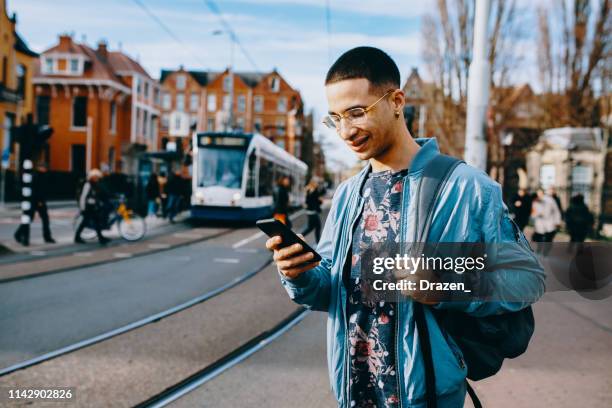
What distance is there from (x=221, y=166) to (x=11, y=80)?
57.9ft

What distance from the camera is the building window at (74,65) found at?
40781 mm

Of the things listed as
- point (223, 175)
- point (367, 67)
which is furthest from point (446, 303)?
point (223, 175)

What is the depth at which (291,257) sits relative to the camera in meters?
1.65

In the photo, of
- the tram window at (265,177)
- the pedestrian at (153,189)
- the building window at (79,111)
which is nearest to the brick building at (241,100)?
the building window at (79,111)

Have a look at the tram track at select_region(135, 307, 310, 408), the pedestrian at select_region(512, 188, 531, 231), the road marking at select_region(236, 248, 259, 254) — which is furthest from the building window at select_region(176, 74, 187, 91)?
the tram track at select_region(135, 307, 310, 408)

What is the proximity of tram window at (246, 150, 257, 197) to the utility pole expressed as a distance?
9862 millimetres

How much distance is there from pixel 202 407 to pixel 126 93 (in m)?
44.3

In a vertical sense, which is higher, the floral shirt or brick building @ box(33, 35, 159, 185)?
brick building @ box(33, 35, 159, 185)

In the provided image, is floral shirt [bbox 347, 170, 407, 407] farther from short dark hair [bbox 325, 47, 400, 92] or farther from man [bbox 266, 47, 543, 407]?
short dark hair [bbox 325, 47, 400, 92]

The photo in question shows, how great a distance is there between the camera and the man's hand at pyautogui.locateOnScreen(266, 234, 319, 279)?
1.63 m

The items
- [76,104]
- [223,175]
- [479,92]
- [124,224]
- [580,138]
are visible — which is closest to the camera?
[479,92]

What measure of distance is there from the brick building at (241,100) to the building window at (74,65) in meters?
33.7

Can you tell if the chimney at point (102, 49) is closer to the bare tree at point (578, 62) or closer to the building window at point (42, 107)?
the building window at point (42, 107)

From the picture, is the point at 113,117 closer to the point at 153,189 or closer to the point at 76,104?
the point at 76,104
